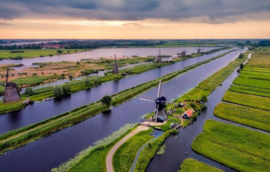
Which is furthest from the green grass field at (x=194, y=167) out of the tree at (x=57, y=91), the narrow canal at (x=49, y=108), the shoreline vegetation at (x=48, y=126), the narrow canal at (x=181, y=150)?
the tree at (x=57, y=91)

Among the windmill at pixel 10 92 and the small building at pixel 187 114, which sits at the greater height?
the windmill at pixel 10 92

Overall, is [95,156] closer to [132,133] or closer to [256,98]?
[132,133]

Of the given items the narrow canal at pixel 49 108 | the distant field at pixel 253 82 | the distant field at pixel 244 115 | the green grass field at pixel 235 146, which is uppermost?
the distant field at pixel 253 82

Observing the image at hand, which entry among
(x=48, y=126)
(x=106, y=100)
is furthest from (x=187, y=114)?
(x=48, y=126)

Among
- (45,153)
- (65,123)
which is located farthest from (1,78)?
(45,153)

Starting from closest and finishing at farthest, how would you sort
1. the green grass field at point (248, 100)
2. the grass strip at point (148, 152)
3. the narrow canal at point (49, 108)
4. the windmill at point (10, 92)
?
1. the grass strip at point (148, 152)
2. the narrow canal at point (49, 108)
3. the green grass field at point (248, 100)
4. the windmill at point (10, 92)

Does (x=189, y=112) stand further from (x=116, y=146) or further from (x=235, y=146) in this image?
(x=116, y=146)

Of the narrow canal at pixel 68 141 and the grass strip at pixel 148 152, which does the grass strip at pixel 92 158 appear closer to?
the narrow canal at pixel 68 141
